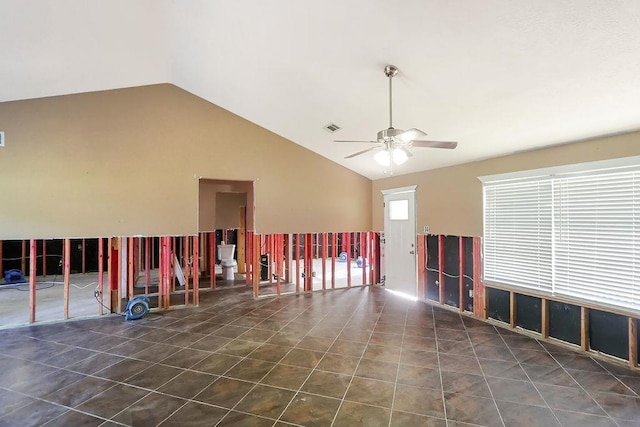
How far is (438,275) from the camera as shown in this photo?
213 inches

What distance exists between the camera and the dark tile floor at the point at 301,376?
238 cm

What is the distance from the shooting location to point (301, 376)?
2.97 meters

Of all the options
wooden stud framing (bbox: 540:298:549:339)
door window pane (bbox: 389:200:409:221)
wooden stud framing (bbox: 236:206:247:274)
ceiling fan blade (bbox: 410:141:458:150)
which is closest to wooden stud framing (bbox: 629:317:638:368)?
wooden stud framing (bbox: 540:298:549:339)

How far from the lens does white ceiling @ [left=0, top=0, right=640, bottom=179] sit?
2268 mm

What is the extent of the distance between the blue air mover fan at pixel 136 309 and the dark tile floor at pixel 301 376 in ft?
0.60

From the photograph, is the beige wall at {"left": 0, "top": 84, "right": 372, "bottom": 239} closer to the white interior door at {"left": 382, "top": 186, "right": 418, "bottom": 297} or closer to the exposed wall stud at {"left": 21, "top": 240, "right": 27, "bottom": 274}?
the white interior door at {"left": 382, "top": 186, "right": 418, "bottom": 297}

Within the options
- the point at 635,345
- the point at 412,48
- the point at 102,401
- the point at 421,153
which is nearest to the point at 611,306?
the point at 635,345

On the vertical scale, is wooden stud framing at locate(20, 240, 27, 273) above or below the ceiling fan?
below

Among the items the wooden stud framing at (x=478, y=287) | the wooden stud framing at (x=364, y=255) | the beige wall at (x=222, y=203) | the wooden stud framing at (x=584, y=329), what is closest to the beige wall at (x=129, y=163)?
the beige wall at (x=222, y=203)

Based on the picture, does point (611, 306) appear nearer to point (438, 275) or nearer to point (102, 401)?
point (438, 275)

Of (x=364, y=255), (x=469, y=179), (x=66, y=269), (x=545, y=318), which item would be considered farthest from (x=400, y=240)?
(x=66, y=269)

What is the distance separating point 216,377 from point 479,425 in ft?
7.66

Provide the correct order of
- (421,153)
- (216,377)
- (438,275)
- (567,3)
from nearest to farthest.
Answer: (567,3), (216,377), (421,153), (438,275)

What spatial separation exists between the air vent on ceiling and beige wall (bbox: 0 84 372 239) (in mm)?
1262
